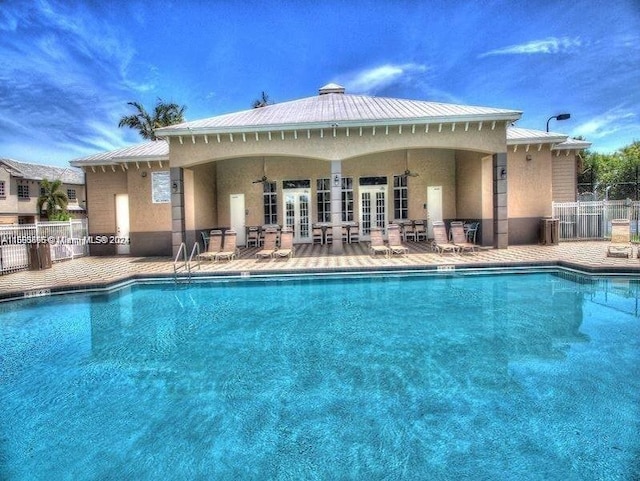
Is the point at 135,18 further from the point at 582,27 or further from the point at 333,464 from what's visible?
the point at 582,27

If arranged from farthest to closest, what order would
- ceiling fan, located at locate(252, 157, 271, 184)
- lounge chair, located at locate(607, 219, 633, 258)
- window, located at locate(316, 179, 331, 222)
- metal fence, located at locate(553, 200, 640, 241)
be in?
1. window, located at locate(316, 179, 331, 222)
2. ceiling fan, located at locate(252, 157, 271, 184)
3. metal fence, located at locate(553, 200, 640, 241)
4. lounge chair, located at locate(607, 219, 633, 258)

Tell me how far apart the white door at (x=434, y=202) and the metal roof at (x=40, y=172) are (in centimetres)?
3616

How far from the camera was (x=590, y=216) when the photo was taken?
15273mm

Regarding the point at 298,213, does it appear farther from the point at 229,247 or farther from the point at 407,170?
the point at 407,170

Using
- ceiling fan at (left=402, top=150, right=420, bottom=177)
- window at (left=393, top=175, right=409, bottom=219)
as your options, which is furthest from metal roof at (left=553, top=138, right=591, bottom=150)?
window at (left=393, top=175, right=409, bottom=219)

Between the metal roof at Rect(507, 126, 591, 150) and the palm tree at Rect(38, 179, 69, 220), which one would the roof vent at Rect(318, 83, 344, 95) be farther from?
the palm tree at Rect(38, 179, 69, 220)

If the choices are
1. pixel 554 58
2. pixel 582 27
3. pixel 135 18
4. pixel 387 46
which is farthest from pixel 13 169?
pixel 554 58

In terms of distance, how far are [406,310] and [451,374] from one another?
9.20 feet

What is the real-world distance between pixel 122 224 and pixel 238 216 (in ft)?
16.1

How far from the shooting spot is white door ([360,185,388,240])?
16938 millimetres

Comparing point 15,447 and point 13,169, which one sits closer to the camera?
point 15,447

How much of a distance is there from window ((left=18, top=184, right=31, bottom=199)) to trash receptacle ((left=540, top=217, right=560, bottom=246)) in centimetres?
4160

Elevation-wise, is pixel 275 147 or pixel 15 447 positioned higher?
pixel 275 147

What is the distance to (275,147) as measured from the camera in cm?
1264
